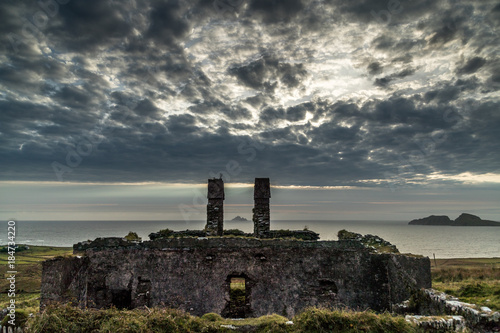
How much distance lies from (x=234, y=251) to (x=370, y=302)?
6.21 meters

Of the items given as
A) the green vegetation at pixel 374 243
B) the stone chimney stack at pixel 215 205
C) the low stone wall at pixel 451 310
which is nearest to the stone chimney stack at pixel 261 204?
the stone chimney stack at pixel 215 205

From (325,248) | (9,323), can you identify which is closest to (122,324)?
(9,323)

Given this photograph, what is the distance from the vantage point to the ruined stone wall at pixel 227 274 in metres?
12.8

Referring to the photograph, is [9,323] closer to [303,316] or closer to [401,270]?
[303,316]

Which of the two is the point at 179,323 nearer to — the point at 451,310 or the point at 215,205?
the point at 451,310

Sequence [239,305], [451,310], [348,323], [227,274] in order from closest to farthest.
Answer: [348,323]
[451,310]
[227,274]
[239,305]

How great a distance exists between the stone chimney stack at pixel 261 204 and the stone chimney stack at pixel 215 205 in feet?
6.07

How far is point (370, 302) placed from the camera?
41.6ft

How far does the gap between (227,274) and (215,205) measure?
404cm

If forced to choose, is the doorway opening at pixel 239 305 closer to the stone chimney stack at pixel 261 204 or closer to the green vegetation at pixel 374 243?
the stone chimney stack at pixel 261 204

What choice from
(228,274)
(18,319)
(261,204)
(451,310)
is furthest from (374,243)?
(18,319)

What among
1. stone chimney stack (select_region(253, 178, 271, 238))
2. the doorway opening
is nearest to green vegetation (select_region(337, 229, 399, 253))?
stone chimney stack (select_region(253, 178, 271, 238))

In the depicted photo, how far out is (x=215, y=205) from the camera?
1602cm

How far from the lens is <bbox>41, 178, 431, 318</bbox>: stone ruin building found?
1280 cm
